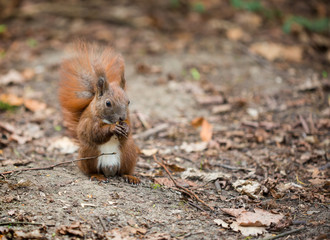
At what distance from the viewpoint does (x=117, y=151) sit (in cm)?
336

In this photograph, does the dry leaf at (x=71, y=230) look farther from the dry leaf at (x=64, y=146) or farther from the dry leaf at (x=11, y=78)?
the dry leaf at (x=11, y=78)

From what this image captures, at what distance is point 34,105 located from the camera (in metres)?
5.07

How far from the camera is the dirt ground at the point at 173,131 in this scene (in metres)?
2.70

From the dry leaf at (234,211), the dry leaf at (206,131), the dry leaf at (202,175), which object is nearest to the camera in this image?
the dry leaf at (234,211)

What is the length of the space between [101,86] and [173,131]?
158 centimetres

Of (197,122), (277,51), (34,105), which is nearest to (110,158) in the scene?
(197,122)

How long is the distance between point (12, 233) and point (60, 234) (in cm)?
29

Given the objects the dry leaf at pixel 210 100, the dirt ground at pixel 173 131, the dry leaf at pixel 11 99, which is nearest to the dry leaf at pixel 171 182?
the dirt ground at pixel 173 131

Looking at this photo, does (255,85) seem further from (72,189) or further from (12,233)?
(12,233)

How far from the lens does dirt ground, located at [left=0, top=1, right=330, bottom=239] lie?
2.70 meters

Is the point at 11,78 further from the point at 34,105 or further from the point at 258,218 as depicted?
the point at 258,218

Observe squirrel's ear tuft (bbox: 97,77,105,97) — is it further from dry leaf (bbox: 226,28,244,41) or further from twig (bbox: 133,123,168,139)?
dry leaf (bbox: 226,28,244,41)

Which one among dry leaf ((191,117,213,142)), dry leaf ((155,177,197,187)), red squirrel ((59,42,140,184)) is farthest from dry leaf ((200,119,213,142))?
red squirrel ((59,42,140,184))

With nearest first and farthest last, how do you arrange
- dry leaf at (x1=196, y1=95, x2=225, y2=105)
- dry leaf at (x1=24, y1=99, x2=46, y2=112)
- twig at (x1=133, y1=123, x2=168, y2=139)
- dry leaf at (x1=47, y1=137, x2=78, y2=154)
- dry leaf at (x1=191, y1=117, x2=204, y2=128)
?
dry leaf at (x1=47, y1=137, x2=78, y2=154) → twig at (x1=133, y1=123, x2=168, y2=139) → dry leaf at (x1=191, y1=117, x2=204, y2=128) → dry leaf at (x1=24, y1=99, x2=46, y2=112) → dry leaf at (x1=196, y1=95, x2=225, y2=105)
